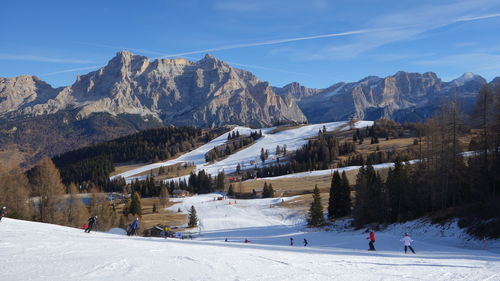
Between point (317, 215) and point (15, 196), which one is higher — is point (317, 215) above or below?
below

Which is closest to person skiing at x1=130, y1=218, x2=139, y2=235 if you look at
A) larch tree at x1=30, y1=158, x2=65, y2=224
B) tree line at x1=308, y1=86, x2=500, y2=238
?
larch tree at x1=30, y1=158, x2=65, y2=224

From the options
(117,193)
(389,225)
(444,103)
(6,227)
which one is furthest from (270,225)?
(117,193)

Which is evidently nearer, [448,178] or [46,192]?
[448,178]

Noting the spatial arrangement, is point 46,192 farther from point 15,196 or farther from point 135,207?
point 135,207

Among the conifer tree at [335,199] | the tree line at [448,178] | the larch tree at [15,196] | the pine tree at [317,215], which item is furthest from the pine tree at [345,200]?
the larch tree at [15,196]

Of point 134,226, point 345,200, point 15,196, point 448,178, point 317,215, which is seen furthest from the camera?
point 345,200

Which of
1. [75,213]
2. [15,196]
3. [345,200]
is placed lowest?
[345,200]

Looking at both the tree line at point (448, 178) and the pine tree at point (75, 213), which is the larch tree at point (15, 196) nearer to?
the pine tree at point (75, 213)

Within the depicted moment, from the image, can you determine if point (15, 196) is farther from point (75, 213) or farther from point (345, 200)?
point (345, 200)

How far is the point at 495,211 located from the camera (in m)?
31.5

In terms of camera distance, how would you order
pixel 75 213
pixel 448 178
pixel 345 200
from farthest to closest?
pixel 345 200 → pixel 75 213 → pixel 448 178

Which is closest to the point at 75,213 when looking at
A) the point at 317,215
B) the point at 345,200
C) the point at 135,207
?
the point at 135,207

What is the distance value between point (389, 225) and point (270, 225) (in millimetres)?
29259

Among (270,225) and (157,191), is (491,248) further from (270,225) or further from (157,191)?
(157,191)
